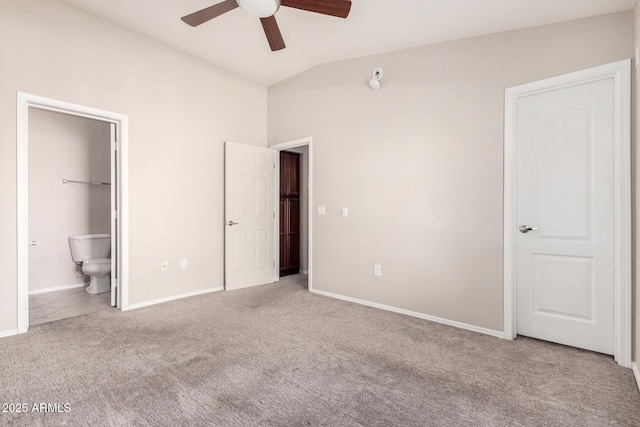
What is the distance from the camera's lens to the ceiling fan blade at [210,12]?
2488 millimetres

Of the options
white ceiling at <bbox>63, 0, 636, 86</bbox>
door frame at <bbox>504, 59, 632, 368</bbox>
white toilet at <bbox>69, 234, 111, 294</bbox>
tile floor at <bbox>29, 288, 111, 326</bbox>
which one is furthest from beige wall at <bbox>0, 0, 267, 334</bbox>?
door frame at <bbox>504, 59, 632, 368</bbox>

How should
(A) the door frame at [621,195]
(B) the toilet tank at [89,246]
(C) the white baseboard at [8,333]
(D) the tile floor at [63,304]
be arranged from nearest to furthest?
(A) the door frame at [621,195] < (C) the white baseboard at [8,333] < (D) the tile floor at [63,304] < (B) the toilet tank at [89,246]

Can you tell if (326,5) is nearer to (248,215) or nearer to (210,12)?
(210,12)

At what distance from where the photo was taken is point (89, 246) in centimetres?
441

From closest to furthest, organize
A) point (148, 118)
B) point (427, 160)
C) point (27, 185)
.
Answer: point (27, 185) < point (427, 160) < point (148, 118)

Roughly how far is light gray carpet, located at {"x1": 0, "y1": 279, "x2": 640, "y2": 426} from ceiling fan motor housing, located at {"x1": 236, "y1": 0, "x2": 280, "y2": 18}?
2.50 metres

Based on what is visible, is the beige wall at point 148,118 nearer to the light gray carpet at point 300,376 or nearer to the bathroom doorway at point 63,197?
the light gray carpet at point 300,376

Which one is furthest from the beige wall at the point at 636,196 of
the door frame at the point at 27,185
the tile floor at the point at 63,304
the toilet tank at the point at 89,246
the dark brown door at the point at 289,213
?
the toilet tank at the point at 89,246

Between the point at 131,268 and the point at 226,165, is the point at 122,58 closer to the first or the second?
the point at 226,165

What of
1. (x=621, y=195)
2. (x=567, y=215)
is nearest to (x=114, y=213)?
(x=567, y=215)

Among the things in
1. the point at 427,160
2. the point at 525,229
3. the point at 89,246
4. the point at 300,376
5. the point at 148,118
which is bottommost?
the point at 300,376

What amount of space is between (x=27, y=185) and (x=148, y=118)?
127 cm

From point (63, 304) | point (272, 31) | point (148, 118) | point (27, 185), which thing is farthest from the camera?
point (63, 304)

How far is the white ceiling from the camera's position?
102 inches
